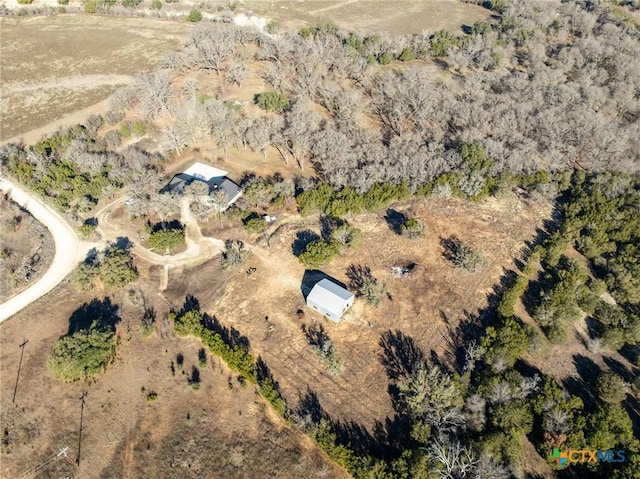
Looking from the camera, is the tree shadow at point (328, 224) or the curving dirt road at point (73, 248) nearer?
the curving dirt road at point (73, 248)

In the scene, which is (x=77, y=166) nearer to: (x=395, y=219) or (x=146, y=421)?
(x=146, y=421)

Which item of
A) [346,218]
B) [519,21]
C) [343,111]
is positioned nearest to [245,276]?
[346,218]

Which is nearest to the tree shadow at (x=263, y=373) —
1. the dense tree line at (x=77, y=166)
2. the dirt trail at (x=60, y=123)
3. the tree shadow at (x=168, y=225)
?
the tree shadow at (x=168, y=225)

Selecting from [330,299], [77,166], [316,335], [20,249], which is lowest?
[20,249]

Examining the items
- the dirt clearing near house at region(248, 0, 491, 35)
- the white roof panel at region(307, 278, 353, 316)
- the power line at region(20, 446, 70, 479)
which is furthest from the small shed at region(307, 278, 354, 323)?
the dirt clearing near house at region(248, 0, 491, 35)

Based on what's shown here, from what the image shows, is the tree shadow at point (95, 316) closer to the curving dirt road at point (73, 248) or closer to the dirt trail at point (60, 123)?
the curving dirt road at point (73, 248)

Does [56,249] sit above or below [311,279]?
below

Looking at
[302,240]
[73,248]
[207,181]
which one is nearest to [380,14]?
[207,181]
